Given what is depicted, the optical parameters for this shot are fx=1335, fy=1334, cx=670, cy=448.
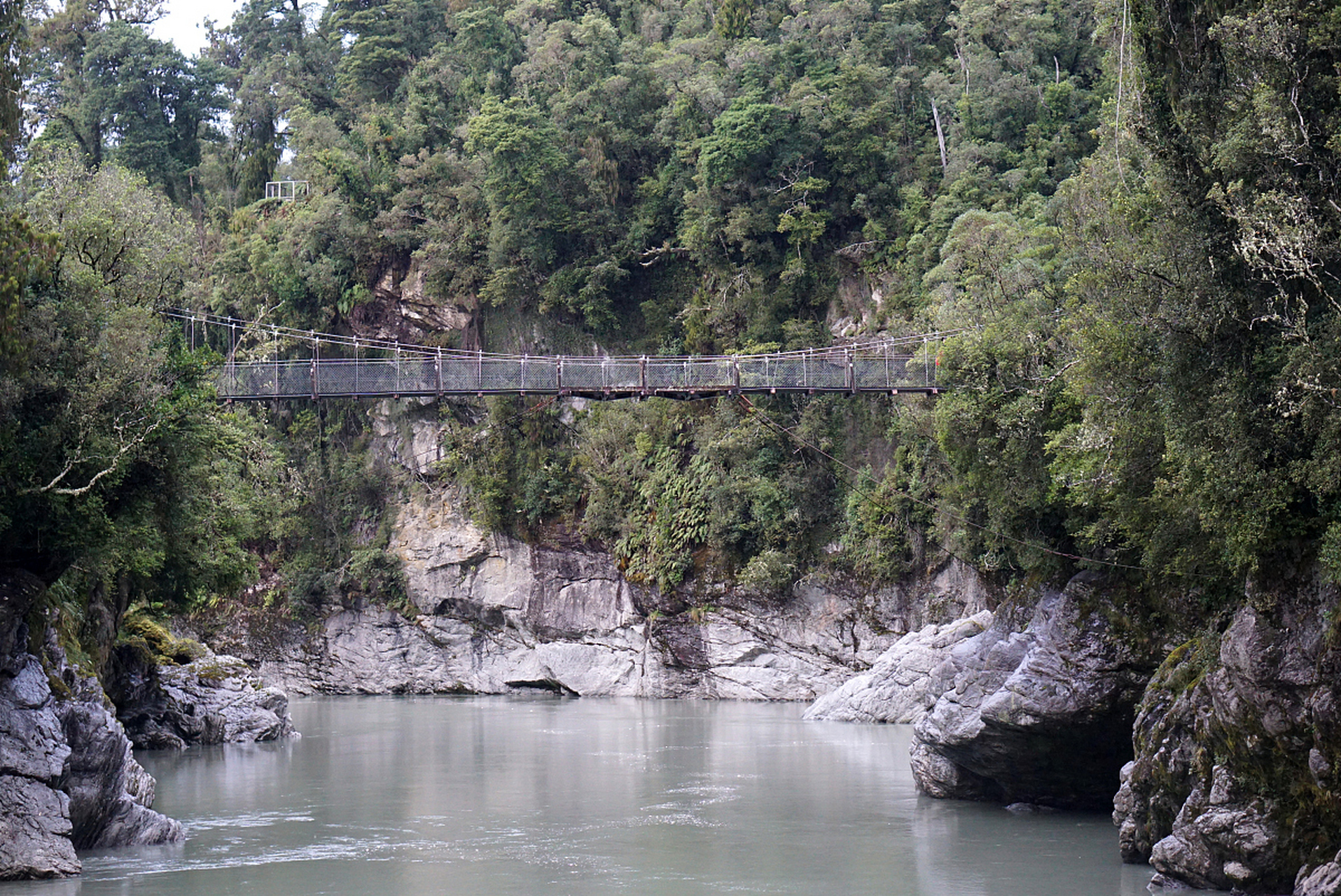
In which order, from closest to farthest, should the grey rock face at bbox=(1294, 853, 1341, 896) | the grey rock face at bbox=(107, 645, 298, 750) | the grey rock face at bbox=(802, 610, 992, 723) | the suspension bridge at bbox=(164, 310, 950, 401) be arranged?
the grey rock face at bbox=(1294, 853, 1341, 896), the grey rock face at bbox=(107, 645, 298, 750), the grey rock face at bbox=(802, 610, 992, 723), the suspension bridge at bbox=(164, 310, 950, 401)

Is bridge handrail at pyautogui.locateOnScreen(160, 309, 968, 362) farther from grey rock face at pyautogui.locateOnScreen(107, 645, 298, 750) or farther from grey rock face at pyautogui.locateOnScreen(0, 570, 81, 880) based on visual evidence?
grey rock face at pyautogui.locateOnScreen(0, 570, 81, 880)

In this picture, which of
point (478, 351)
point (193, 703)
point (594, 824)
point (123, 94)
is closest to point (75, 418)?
point (594, 824)

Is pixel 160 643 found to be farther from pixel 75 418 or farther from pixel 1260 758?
pixel 1260 758

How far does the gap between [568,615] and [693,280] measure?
8.78 m

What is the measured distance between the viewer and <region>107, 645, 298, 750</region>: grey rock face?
1995 cm

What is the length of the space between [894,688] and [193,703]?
11501mm

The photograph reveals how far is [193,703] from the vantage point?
20.9 m

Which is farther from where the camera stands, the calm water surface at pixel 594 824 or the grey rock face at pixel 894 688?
the grey rock face at pixel 894 688

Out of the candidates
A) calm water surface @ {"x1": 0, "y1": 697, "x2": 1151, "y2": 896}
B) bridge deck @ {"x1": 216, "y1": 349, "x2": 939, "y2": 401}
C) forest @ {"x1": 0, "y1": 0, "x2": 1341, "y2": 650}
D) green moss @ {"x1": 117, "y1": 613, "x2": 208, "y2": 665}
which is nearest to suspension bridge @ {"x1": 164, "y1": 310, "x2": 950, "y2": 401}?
bridge deck @ {"x1": 216, "y1": 349, "x2": 939, "y2": 401}

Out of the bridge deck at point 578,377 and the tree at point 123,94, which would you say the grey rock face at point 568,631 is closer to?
the bridge deck at point 578,377

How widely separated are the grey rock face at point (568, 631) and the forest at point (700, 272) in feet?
2.50

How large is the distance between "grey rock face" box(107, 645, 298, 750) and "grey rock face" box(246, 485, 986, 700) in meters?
9.16

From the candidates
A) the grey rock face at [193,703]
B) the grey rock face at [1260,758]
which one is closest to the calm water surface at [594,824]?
the grey rock face at [193,703]

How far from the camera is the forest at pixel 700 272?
9.64m
